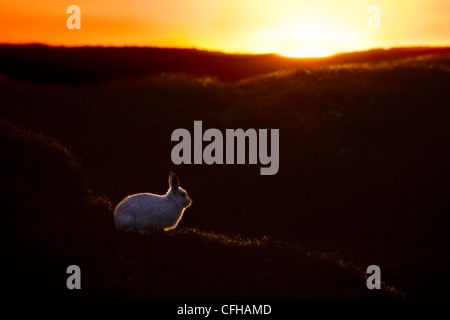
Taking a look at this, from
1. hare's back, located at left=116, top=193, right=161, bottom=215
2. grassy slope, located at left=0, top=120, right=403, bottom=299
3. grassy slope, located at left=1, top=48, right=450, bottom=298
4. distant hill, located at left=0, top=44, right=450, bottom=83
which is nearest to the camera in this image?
grassy slope, located at left=0, top=120, right=403, bottom=299

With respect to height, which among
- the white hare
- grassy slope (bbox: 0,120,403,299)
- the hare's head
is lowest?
grassy slope (bbox: 0,120,403,299)

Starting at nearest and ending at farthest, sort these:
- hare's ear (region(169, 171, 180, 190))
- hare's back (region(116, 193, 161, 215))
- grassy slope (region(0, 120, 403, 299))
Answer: grassy slope (region(0, 120, 403, 299)) → hare's back (region(116, 193, 161, 215)) → hare's ear (region(169, 171, 180, 190))

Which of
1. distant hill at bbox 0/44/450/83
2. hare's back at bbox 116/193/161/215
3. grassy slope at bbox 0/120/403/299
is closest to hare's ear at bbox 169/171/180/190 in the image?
hare's back at bbox 116/193/161/215

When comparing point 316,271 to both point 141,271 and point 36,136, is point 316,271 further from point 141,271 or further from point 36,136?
point 36,136

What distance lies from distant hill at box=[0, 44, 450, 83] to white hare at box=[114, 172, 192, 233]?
40.5 meters

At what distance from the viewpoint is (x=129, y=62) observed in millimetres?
66000

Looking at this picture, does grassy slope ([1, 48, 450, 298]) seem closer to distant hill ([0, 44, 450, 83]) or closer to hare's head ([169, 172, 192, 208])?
hare's head ([169, 172, 192, 208])

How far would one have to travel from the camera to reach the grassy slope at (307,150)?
113ft

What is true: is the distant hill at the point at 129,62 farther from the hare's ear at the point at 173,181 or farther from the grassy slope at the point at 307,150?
the hare's ear at the point at 173,181

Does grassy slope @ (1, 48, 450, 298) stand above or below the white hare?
above

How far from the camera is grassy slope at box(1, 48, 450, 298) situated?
34562 millimetres

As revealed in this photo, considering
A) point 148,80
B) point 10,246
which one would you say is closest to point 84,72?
point 148,80

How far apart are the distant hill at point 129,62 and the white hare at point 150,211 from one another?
4048cm
